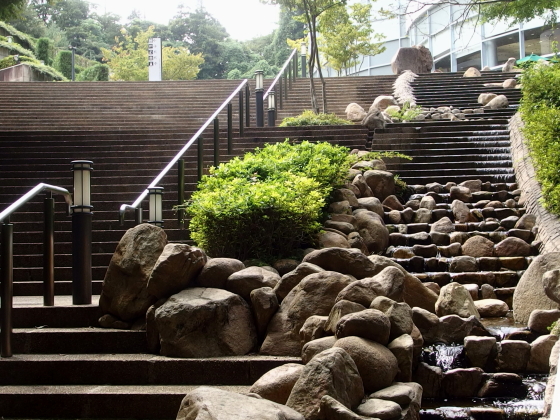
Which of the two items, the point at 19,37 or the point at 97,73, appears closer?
the point at 97,73

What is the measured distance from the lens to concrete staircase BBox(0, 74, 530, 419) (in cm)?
479

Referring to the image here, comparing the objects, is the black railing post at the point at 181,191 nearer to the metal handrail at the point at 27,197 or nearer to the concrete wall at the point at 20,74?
the metal handrail at the point at 27,197

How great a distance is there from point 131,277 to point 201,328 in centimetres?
85

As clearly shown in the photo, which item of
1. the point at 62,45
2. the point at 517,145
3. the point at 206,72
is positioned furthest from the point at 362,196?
the point at 62,45

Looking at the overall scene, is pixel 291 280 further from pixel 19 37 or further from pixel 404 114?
pixel 19 37

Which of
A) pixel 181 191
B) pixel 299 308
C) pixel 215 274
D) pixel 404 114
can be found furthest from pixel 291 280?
pixel 404 114

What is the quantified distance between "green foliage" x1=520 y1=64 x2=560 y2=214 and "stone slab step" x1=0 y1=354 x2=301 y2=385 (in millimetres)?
5631

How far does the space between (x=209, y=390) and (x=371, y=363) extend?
132cm

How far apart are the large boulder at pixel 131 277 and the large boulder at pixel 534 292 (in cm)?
360

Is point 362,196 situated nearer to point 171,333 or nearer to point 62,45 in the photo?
point 171,333

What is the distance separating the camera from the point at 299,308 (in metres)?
5.29

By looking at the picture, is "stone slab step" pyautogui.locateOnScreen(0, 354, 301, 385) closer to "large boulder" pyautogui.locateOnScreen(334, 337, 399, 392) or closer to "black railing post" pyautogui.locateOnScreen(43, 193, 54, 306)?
"large boulder" pyautogui.locateOnScreen(334, 337, 399, 392)

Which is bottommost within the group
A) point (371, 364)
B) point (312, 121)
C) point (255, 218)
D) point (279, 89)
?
point (371, 364)

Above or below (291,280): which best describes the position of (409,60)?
above
